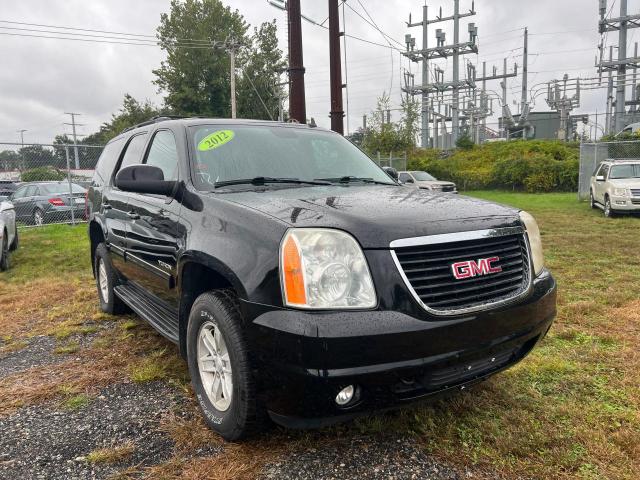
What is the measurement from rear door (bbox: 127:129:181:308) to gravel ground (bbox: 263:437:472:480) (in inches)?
50.0

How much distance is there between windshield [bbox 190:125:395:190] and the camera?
322 cm

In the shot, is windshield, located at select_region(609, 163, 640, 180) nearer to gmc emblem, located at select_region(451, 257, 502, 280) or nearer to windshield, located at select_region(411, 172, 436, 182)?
windshield, located at select_region(411, 172, 436, 182)

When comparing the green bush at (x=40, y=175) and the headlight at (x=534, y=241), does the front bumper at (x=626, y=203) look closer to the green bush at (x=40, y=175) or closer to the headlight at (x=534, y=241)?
the headlight at (x=534, y=241)

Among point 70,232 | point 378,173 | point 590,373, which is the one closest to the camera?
point 590,373

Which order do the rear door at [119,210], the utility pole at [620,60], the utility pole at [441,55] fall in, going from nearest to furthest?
the rear door at [119,210] → the utility pole at [620,60] → the utility pole at [441,55]

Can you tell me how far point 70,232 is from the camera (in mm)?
11938

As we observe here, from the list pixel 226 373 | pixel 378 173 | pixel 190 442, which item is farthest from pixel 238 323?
pixel 378 173

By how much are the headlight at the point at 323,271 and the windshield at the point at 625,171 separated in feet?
45.3

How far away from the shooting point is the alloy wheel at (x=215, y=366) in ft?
8.26

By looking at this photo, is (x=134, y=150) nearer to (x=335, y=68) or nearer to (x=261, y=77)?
(x=335, y=68)

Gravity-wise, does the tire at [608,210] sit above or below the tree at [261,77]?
below

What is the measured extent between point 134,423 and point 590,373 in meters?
3.02

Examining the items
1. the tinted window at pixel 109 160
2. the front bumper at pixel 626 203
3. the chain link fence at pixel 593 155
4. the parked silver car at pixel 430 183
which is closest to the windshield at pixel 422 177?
the parked silver car at pixel 430 183

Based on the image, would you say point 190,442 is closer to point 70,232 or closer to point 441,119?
point 70,232
